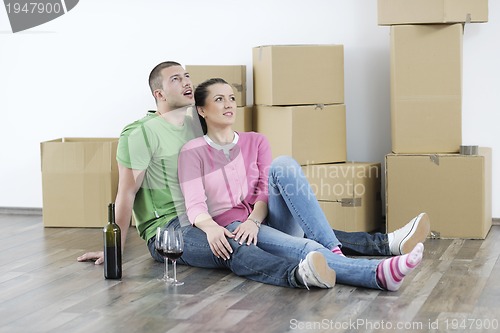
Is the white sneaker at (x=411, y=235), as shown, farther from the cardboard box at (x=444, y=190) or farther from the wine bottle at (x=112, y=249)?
the wine bottle at (x=112, y=249)

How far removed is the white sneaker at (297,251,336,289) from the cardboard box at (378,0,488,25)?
1.65 meters

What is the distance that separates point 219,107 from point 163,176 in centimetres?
41

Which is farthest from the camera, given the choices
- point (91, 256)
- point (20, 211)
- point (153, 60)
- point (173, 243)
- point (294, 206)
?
point (20, 211)

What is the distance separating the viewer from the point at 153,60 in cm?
534

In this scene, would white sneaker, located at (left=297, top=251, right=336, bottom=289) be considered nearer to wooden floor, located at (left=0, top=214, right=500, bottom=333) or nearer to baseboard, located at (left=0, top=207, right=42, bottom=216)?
wooden floor, located at (left=0, top=214, right=500, bottom=333)

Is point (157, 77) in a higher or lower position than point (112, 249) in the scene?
higher

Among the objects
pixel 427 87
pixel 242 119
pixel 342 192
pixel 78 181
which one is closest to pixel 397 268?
pixel 342 192

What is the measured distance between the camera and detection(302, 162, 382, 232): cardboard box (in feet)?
15.1

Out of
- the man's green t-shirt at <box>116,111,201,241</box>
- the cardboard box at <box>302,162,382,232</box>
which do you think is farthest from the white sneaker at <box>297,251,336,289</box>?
the cardboard box at <box>302,162,382,232</box>

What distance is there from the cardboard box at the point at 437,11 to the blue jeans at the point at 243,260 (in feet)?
4.95

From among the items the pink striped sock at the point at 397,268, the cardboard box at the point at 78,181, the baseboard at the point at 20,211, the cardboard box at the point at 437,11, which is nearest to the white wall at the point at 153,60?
the baseboard at the point at 20,211

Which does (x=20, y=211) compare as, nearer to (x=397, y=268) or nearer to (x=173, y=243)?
(x=173, y=243)

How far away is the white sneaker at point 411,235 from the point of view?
381 cm

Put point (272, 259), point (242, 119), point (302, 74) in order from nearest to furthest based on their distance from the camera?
point (272, 259) < point (302, 74) < point (242, 119)
